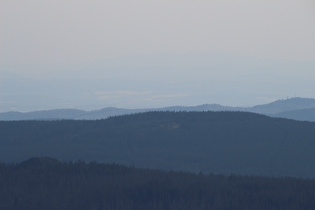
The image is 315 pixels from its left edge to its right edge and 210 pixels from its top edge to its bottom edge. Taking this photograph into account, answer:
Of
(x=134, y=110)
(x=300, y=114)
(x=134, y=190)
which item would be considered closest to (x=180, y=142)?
(x=134, y=190)

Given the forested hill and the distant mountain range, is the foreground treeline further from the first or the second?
the distant mountain range

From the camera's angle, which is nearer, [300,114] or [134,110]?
[300,114]

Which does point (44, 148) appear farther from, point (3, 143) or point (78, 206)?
point (78, 206)

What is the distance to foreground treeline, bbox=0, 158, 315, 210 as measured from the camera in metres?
28.0

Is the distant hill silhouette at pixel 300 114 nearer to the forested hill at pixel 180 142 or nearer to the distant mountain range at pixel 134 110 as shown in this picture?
the distant mountain range at pixel 134 110

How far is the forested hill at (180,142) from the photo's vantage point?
5884cm

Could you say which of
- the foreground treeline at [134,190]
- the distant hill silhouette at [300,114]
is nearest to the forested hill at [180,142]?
the foreground treeline at [134,190]

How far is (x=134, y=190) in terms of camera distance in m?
30.7

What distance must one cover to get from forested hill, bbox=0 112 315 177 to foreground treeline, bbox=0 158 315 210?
2066cm

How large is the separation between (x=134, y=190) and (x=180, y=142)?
3760 centimetres

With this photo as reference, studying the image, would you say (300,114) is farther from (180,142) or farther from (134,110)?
(180,142)

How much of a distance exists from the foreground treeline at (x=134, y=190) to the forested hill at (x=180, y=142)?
2066 cm

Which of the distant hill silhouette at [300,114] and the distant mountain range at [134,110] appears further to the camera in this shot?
the distant mountain range at [134,110]

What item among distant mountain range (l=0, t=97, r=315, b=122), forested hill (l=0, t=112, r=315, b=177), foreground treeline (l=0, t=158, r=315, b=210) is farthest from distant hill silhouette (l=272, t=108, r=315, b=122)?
foreground treeline (l=0, t=158, r=315, b=210)
